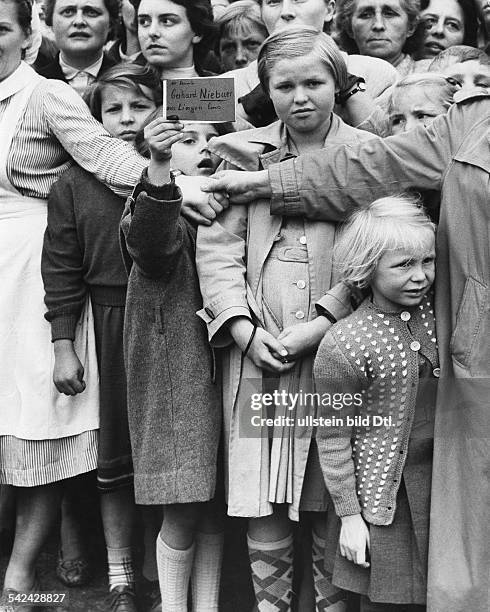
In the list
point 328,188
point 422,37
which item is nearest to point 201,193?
point 328,188

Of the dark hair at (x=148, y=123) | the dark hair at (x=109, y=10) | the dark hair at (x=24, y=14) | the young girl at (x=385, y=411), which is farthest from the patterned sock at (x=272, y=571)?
the dark hair at (x=109, y=10)

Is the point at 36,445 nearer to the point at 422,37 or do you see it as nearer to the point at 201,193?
the point at 201,193

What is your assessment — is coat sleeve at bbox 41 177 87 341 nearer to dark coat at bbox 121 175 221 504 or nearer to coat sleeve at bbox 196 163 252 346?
dark coat at bbox 121 175 221 504

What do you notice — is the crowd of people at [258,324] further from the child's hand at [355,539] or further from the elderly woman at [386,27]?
the elderly woman at [386,27]

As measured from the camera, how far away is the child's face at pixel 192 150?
3405mm

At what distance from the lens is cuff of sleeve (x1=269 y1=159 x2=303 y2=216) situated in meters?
2.92

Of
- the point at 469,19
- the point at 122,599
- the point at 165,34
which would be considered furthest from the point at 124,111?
the point at 469,19

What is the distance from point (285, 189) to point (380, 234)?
13.6 inches

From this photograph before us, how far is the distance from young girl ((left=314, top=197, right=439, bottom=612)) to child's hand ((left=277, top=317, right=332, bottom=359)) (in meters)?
0.11

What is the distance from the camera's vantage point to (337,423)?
9.18 ft

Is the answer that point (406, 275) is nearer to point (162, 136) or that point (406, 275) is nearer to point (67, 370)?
point (162, 136)

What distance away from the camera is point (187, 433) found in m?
3.05

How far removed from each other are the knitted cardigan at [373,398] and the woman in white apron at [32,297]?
1.04 meters

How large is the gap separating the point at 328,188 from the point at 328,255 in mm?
214
